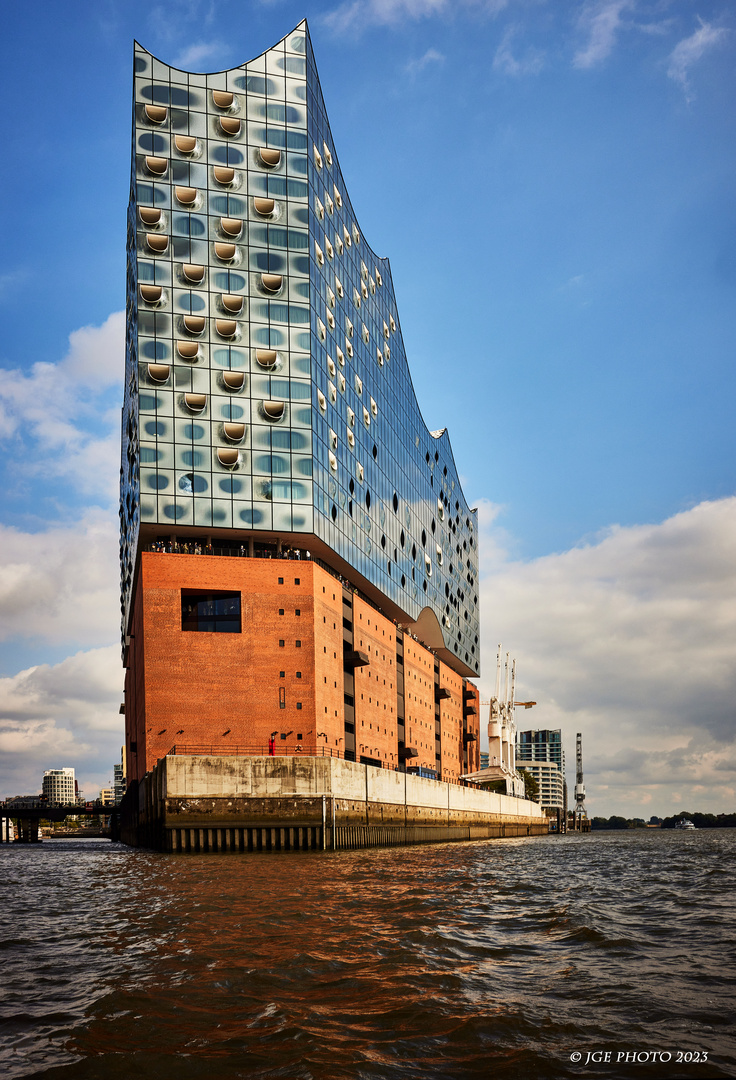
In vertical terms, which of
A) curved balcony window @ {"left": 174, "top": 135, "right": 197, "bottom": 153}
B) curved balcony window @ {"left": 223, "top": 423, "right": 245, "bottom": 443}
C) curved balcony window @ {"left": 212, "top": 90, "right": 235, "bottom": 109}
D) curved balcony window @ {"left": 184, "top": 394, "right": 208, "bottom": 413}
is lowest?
curved balcony window @ {"left": 223, "top": 423, "right": 245, "bottom": 443}

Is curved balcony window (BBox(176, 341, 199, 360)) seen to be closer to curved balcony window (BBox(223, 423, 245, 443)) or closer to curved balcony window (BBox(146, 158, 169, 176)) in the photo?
curved balcony window (BBox(223, 423, 245, 443))

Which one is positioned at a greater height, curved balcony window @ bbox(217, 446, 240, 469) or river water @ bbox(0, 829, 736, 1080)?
curved balcony window @ bbox(217, 446, 240, 469)

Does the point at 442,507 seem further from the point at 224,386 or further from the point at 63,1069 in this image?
the point at 63,1069

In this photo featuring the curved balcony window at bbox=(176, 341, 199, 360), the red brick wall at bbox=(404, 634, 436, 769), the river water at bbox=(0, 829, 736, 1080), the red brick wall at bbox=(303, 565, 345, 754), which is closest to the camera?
the river water at bbox=(0, 829, 736, 1080)

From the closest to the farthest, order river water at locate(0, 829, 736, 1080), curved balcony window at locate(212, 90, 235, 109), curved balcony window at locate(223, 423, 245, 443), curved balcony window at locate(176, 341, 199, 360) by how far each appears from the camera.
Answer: river water at locate(0, 829, 736, 1080) → curved balcony window at locate(223, 423, 245, 443) → curved balcony window at locate(176, 341, 199, 360) → curved balcony window at locate(212, 90, 235, 109)

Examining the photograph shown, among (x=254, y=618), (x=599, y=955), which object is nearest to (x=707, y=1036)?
(x=599, y=955)

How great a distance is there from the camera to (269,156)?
66188 mm

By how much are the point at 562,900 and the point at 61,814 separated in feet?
415

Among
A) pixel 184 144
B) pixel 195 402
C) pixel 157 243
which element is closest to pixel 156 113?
pixel 184 144

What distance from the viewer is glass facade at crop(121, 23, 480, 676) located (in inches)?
2398

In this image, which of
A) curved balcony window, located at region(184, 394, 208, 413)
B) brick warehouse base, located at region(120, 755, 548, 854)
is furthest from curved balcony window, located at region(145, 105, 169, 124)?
brick warehouse base, located at region(120, 755, 548, 854)

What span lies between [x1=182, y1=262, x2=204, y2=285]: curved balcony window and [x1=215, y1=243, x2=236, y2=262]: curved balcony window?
1.76 m

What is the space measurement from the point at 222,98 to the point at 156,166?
24.0 ft

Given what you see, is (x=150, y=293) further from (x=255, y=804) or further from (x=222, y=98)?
(x=255, y=804)
